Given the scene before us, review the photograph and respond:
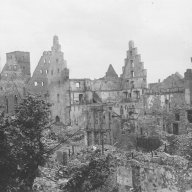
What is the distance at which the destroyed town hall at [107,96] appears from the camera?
119ft

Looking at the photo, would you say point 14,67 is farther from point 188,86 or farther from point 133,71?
point 188,86

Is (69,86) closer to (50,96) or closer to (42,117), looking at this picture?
(50,96)

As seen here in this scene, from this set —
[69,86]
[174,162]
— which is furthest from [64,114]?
[174,162]

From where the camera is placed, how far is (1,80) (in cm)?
5406

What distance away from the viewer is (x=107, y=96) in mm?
49375

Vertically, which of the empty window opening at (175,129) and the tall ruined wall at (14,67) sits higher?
the tall ruined wall at (14,67)

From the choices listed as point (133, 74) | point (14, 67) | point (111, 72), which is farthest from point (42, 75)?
point (133, 74)

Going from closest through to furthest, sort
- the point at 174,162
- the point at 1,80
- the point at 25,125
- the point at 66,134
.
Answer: the point at 25,125 → the point at 174,162 → the point at 66,134 → the point at 1,80

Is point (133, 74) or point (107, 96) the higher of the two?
point (133, 74)

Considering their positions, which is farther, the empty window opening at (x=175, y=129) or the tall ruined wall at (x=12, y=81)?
the tall ruined wall at (x=12, y=81)

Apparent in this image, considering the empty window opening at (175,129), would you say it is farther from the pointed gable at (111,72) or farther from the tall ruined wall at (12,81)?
the tall ruined wall at (12,81)

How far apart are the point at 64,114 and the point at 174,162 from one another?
25707 mm

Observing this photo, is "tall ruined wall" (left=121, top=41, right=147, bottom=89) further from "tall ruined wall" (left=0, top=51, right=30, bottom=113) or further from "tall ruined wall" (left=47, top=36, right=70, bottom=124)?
"tall ruined wall" (left=0, top=51, right=30, bottom=113)

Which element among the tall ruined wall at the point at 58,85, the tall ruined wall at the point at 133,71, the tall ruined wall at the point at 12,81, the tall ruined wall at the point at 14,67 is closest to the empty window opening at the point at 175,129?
the tall ruined wall at the point at 133,71
